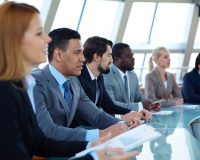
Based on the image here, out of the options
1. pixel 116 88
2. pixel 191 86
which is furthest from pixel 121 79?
pixel 191 86

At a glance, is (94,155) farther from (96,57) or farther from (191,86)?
(191,86)

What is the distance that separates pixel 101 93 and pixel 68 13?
462 cm

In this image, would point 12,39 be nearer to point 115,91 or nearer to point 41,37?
point 41,37

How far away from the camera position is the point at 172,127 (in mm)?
2791

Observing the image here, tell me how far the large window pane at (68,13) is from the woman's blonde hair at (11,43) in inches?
221

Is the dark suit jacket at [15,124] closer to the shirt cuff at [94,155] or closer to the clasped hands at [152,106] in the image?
the shirt cuff at [94,155]

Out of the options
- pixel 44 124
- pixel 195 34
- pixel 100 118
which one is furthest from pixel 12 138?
pixel 195 34

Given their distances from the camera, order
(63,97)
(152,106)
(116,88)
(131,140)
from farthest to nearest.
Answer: (116,88), (152,106), (63,97), (131,140)

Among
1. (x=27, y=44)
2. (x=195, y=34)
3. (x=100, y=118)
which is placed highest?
(x=195, y=34)

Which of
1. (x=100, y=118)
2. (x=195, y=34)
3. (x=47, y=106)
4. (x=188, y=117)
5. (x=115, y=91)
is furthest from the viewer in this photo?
(x=195, y=34)

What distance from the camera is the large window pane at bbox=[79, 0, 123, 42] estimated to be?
8.02m

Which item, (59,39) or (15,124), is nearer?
(15,124)

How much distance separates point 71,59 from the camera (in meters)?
2.49

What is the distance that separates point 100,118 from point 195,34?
7279 mm
